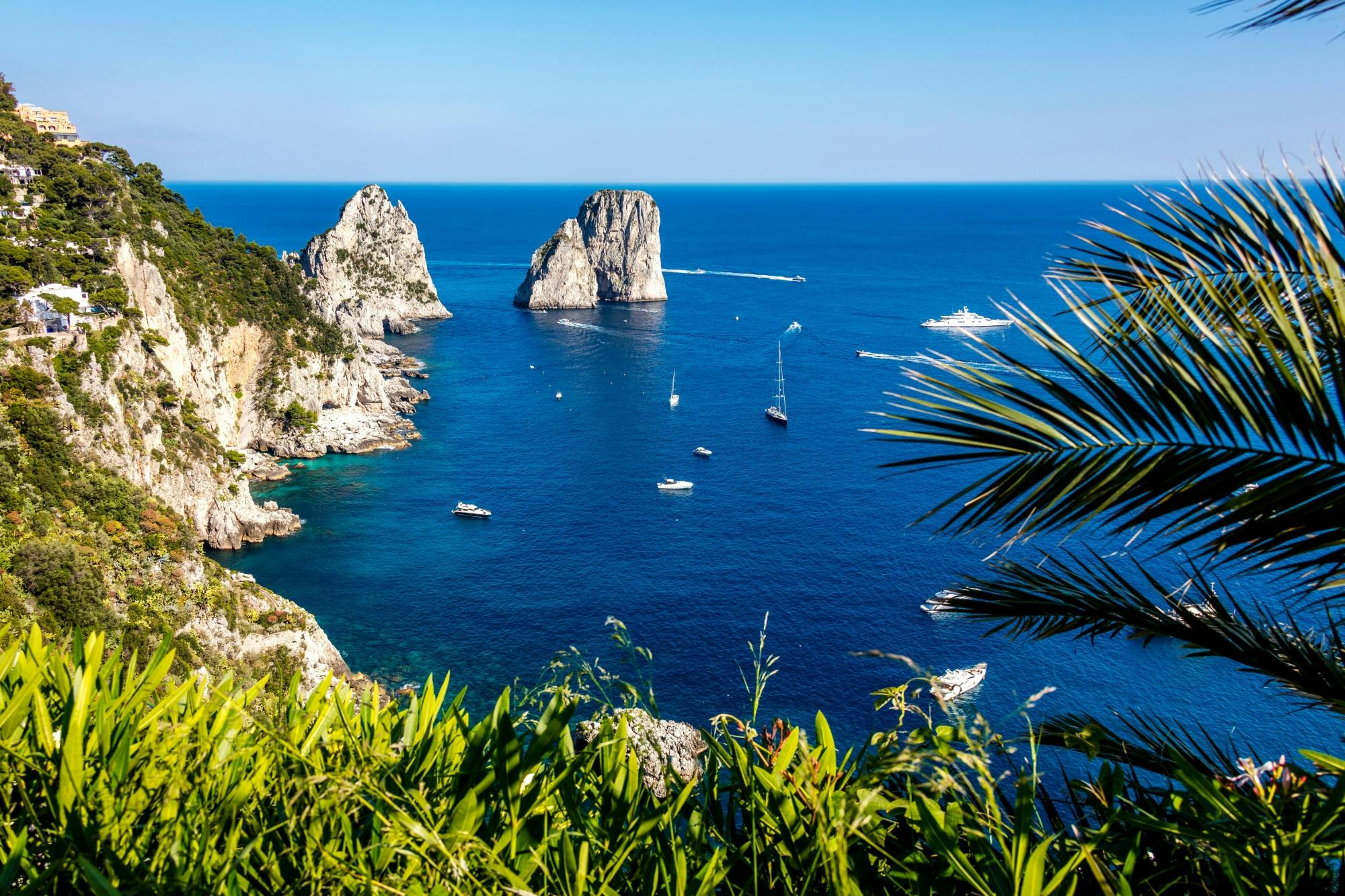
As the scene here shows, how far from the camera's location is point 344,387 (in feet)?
221

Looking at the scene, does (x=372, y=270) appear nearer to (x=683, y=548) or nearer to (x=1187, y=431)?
(x=683, y=548)

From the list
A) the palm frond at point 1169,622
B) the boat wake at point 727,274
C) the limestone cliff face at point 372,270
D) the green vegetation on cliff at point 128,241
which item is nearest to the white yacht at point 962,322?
the boat wake at point 727,274

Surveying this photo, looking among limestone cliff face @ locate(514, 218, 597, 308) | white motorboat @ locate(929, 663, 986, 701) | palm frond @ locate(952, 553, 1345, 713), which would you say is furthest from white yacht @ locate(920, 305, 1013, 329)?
palm frond @ locate(952, 553, 1345, 713)

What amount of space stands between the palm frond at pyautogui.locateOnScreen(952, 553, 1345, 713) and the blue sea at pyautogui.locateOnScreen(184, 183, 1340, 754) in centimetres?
858

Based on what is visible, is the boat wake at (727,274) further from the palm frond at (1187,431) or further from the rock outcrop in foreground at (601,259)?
the palm frond at (1187,431)

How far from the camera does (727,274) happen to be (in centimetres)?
14962

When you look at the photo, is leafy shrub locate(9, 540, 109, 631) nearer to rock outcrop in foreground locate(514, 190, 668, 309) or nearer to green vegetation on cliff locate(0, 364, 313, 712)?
green vegetation on cliff locate(0, 364, 313, 712)

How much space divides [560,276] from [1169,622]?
119 metres

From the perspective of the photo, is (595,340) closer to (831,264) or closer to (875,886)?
(831,264)

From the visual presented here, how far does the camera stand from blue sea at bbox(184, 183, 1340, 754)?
1420 inches

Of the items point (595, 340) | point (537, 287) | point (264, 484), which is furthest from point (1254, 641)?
point (537, 287)

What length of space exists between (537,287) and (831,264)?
62133mm

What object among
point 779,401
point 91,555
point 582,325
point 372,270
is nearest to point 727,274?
point 582,325

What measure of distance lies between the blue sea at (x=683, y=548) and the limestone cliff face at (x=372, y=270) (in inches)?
408
